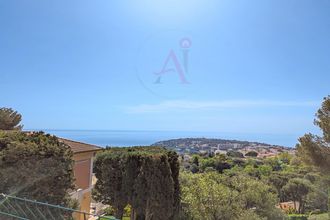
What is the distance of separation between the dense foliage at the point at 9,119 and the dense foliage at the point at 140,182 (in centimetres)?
824

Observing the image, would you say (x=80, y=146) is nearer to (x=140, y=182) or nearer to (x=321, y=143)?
(x=140, y=182)

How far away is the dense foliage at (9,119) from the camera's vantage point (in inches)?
597

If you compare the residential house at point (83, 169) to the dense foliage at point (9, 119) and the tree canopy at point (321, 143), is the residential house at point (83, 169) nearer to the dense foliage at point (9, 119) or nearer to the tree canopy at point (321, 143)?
the dense foliage at point (9, 119)

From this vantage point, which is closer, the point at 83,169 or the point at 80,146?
the point at 83,169

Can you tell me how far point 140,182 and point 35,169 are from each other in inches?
134

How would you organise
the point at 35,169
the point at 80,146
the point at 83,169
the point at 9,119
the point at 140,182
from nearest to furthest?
the point at 35,169 < the point at 140,182 < the point at 83,169 < the point at 80,146 < the point at 9,119

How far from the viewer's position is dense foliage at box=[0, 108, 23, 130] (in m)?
15.2

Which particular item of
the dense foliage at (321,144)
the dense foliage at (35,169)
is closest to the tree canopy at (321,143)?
the dense foliage at (321,144)

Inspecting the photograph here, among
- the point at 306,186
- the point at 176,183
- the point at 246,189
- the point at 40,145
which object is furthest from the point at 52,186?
the point at 306,186

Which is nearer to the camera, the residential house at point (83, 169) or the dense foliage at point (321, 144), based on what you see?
the dense foliage at point (321, 144)

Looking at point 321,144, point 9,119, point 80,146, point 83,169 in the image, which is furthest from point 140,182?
point 9,119

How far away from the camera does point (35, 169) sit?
19.5 ft

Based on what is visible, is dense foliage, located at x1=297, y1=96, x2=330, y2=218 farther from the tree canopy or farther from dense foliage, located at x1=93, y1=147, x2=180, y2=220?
dense foliage, located at x1=93, y1=147, x2=180, y2=220

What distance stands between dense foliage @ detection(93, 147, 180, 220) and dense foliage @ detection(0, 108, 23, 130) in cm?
824
